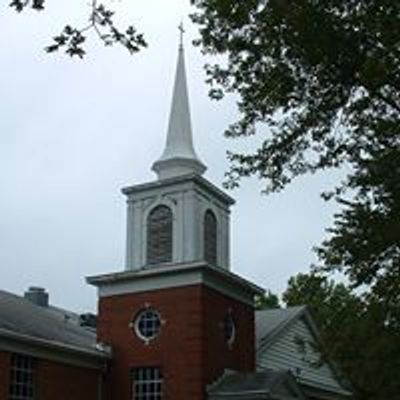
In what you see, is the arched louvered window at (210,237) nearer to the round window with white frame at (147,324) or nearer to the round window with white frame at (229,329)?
the round window with white frame at (229,329)

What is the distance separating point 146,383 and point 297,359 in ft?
30.4

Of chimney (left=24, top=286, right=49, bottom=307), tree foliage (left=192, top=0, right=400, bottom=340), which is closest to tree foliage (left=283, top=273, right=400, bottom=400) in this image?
tree foliage (left=192, top=0, right=400, bottom=340)

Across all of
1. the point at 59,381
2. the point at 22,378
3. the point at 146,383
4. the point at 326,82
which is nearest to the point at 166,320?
the point at 146,383

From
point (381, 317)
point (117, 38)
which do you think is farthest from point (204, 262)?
point (117, 38)

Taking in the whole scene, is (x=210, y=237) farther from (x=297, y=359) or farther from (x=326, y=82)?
(x=326, y=82)

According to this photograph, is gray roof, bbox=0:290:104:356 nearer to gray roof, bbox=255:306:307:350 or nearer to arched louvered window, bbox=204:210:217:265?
arched louvered window, bbox=204:210:217:265

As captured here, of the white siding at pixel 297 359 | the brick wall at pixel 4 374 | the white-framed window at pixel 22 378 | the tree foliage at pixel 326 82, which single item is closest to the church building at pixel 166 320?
the white-framed window at pixel 22 378

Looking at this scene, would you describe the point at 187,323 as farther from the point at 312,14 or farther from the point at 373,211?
the point at 312,14

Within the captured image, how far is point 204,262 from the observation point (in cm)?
3281

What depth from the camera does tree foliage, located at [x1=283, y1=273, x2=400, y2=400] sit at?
2203 centimetres

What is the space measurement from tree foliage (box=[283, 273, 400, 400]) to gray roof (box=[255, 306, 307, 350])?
409 inches

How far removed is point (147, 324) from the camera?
111 feet

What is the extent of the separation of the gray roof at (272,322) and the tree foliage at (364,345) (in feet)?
34.1

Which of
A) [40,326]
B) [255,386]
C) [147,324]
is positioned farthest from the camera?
[147,324]
